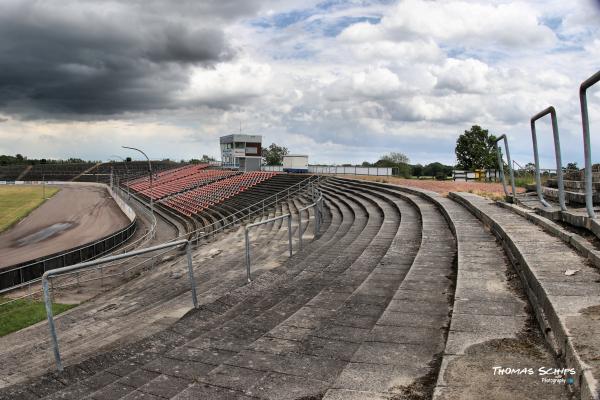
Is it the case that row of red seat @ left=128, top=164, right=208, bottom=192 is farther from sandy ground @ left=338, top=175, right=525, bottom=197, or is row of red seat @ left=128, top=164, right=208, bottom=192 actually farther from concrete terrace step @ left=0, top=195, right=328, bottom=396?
concrete terrace step @ left=0, top=195, right=328, bottom=396

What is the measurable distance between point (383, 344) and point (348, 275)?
3364 mm

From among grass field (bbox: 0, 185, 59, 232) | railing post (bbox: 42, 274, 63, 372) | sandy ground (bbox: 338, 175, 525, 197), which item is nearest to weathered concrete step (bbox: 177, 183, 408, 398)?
railing post (bbox: 42, 274, 63, 372)

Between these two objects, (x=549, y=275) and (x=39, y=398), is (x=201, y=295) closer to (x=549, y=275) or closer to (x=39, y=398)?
→ (x=39, y=398)

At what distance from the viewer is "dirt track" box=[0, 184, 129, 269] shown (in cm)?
2798

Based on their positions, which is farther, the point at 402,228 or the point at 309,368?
the point at 402,228

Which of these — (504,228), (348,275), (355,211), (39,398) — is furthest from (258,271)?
(355,211)

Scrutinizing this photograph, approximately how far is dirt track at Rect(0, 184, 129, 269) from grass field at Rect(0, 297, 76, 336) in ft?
33.3

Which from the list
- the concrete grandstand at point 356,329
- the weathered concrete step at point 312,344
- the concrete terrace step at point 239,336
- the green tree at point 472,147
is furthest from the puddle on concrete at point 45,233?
the green tree at point 472,147

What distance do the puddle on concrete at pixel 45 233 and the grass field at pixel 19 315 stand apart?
17555mm

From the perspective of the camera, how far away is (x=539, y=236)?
21.8 feet

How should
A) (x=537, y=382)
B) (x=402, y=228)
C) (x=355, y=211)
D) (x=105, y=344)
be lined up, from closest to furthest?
(x=537, y=382), (x=105, y=344), (x=402, y=228), (x=355, y=211)

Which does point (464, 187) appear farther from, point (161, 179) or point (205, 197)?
point (161, 179)

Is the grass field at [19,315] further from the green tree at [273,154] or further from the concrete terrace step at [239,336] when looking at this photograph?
the green tree at [273,154]

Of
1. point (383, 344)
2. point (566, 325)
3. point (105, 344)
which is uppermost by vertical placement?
point (566, 325)
